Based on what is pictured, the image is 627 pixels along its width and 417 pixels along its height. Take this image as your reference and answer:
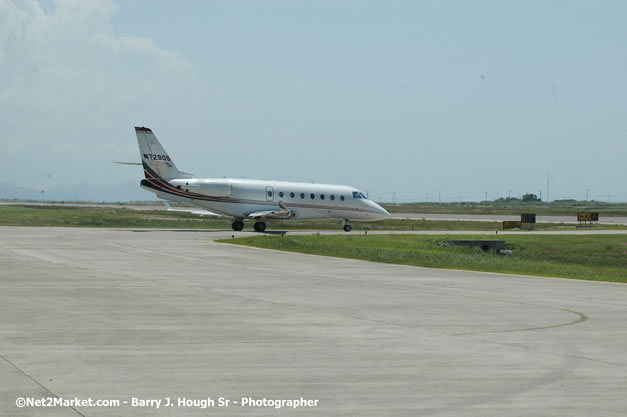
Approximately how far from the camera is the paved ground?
31.7 feet

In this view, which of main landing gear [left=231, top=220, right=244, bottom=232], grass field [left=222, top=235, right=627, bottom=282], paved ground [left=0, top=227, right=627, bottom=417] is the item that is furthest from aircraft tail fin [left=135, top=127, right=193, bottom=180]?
paved ground [left=0, top=227, right=627, bottom=417]

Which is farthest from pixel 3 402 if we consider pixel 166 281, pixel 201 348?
pixel 166 281

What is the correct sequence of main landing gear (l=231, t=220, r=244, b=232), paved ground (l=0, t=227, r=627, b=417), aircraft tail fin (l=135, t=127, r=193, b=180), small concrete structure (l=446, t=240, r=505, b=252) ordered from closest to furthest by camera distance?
1. paved ground (l=0, t=227, r=627, b=417)
2. small concrete structure (l=446, t=240, r=505, b=252)
3. aircraft tail fin (l=135, t=127, r=193, b=180)
4. main landing gear (l=231, t=220, r=244, b=232)

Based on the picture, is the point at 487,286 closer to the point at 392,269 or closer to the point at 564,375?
the point at 392,269

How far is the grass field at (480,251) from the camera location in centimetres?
3528

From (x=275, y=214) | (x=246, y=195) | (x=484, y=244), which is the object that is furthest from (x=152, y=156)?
(x=484, y=244)

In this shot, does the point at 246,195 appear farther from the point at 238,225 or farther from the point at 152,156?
the point at 152,156

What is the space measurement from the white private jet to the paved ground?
32.6 meters

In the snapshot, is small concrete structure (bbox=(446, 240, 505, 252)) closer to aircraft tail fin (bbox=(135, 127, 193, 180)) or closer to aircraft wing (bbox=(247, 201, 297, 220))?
aircraft wing (bbox=(247, 201, 297, 220))

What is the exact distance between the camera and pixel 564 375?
11.0 metres

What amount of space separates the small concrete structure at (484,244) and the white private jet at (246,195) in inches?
644

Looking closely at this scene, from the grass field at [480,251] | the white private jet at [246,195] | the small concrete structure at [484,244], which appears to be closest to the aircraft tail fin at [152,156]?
the white private jet at [246,195]

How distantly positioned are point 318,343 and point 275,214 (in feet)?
155

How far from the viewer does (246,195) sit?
60594mm
